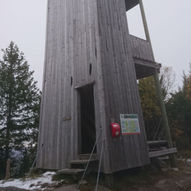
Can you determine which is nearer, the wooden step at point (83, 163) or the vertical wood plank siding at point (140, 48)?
the wooden step at point (83, 163)

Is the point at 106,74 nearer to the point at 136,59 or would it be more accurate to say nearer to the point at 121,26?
the point at 136,59

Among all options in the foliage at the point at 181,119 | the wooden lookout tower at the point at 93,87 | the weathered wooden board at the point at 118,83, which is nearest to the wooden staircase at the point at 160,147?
the wooden lookout tower at the point at 93,87

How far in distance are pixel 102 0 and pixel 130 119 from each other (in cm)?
500

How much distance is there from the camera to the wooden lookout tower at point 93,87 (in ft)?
14.6

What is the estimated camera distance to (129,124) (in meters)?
4.86

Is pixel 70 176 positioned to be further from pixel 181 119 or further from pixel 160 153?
pixel 181 119

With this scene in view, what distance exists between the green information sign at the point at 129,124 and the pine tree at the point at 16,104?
365 inches

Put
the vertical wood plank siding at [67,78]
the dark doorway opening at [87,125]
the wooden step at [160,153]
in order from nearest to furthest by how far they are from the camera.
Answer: the vertical wood plank siding at [67,78] → the wooden step at [160,153] → the dark doorway opening at [87,125]

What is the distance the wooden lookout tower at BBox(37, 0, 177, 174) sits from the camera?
175 inches

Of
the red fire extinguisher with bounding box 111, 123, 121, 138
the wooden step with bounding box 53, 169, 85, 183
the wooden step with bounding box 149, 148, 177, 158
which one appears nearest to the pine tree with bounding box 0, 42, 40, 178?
the wooden step with bounding box 53, 169, 85, 183

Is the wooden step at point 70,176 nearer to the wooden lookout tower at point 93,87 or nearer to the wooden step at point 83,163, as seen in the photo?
the wooden step at point 83,163

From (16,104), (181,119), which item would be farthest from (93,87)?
(181,119)

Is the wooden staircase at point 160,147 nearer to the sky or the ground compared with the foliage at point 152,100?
nearer to the ground

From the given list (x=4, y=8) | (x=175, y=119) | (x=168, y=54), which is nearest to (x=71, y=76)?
(x=175, y=119)
